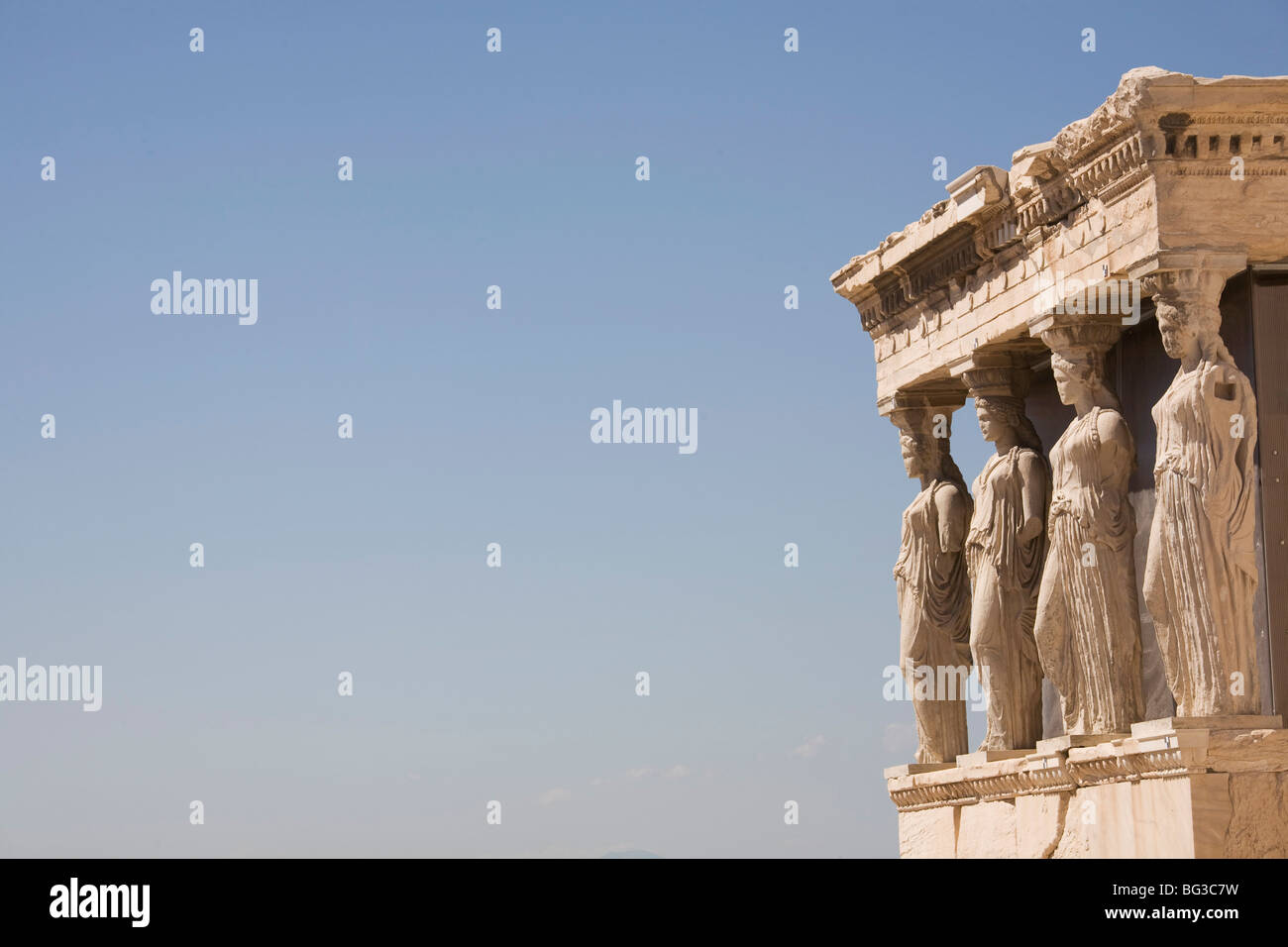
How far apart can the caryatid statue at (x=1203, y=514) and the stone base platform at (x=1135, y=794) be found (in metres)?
0.26

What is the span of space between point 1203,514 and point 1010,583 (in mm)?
2618

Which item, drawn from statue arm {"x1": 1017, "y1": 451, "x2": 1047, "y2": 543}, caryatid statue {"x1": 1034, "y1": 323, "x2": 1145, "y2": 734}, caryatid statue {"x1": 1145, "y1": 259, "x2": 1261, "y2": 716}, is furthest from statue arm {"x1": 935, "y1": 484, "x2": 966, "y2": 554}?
caryatid statue {"x1": 1145, "y1": 259, "x2": 1261, "y2": 716}

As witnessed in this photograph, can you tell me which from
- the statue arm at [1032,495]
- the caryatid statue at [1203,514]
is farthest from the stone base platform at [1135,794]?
the statue arm at [1032,495]

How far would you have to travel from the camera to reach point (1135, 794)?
44.1ft

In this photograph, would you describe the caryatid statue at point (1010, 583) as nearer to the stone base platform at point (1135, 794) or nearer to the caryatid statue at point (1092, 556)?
the stone base platform at point (1135, 794)

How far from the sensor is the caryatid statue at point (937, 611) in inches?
667

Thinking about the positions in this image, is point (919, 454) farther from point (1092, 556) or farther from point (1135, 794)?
point (1135, 794)
